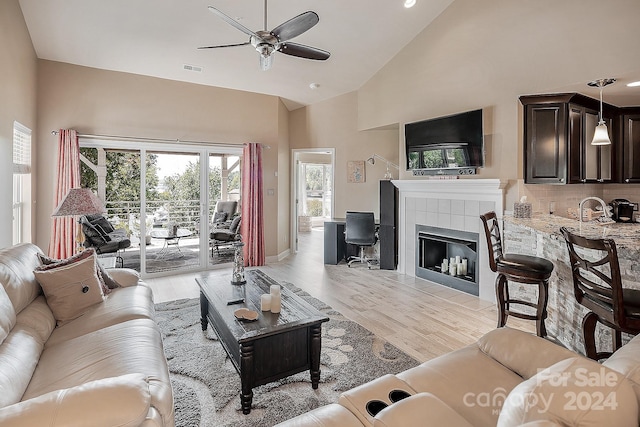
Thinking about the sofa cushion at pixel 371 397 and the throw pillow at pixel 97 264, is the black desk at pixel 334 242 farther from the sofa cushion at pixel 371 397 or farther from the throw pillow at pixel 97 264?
the sofa cushion at pixel 371 397

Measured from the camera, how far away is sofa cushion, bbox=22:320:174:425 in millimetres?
1561

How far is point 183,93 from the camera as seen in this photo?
541cm

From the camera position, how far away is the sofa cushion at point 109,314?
218 centimetres

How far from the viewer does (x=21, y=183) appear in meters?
4.21

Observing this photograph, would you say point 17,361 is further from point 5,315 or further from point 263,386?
point 263,386

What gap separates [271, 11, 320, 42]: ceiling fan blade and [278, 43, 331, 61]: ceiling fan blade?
22 cm

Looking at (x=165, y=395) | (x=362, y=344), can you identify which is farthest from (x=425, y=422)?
(x=362, y=344)

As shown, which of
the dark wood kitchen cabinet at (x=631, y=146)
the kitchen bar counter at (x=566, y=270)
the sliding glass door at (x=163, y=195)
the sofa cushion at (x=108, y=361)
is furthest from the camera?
the sliding glass door at (x=163, y=195)

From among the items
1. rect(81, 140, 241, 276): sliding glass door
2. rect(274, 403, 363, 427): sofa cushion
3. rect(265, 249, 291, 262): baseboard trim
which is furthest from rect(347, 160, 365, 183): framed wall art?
rect(274, 403, 363, 427): sofa cushion

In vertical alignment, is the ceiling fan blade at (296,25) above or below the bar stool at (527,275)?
above

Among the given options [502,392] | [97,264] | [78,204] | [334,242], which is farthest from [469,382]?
[334,242]

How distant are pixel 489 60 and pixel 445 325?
3190mm

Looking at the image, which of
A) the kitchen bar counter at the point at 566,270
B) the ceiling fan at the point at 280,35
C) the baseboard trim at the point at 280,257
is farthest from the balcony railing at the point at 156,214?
the kitchen bar counter at the point at 566,270

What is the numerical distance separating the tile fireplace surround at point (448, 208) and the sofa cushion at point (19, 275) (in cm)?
443
